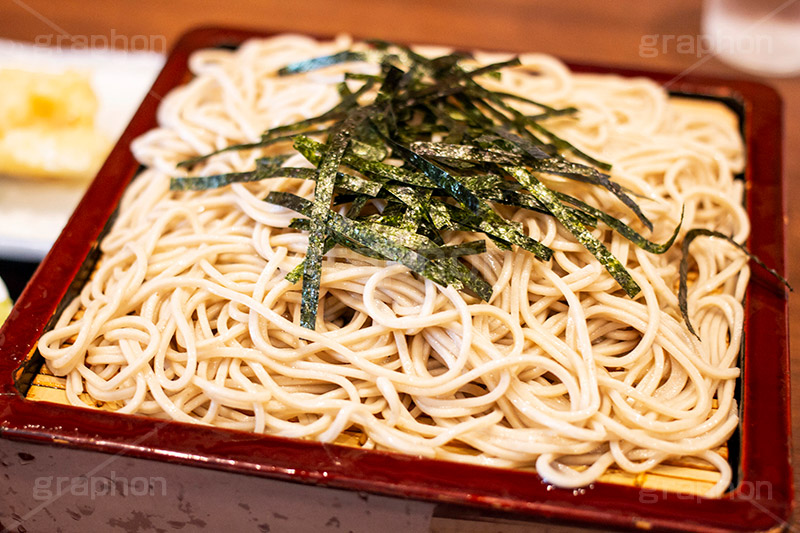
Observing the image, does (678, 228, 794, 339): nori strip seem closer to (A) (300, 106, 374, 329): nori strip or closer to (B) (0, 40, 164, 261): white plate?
(A) (300, 106, 374, 329): nori strip

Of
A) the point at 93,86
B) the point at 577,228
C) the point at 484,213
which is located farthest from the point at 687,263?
the point at 93,86

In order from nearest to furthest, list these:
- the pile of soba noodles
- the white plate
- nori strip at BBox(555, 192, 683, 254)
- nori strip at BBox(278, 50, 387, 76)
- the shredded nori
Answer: the pile of soba noodles < the shredded nori < nori strip at BBox(555, 192, 683, 254) < nori strip at BBox(278, 50, 387, 76) < the white plate

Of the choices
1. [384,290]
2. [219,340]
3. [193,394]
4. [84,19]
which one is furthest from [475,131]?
[84,19]

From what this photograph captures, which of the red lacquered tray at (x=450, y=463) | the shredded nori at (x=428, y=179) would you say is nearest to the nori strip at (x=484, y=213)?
the shredded nori at (x=428, y=179)

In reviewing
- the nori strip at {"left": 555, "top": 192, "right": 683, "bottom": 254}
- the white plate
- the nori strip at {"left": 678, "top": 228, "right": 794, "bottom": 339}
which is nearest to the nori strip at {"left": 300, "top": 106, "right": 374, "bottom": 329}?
the nori strip at {"left": 555, "top": 192, "right": 683, "bottom": 254}

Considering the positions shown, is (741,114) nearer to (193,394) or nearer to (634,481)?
(634,481)

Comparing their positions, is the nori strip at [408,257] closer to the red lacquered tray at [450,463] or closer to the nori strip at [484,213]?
the nori strip at [484,213]
